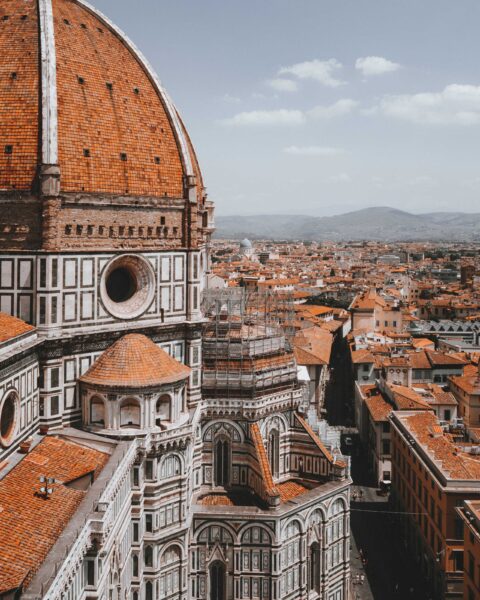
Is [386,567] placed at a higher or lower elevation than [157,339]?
lower

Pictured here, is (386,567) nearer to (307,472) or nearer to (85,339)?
(307,472)

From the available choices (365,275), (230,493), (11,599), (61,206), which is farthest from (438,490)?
(365,275)

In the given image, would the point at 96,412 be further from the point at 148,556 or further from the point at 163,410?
the point at 148,556

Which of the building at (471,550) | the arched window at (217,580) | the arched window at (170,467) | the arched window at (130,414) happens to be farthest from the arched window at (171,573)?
the building at (471,550)

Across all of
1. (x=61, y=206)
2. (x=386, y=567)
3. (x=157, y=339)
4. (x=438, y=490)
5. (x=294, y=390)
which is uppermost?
(x=61, y=206)

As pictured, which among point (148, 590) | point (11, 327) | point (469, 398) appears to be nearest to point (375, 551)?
point (469, 398)

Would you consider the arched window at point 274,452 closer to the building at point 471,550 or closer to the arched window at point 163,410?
the arched window at point 163,410

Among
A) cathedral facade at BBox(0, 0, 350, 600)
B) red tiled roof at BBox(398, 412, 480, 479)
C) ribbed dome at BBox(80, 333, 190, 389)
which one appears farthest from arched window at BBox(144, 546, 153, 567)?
red tiled roof at BBox(398, 412, 480, 479)
